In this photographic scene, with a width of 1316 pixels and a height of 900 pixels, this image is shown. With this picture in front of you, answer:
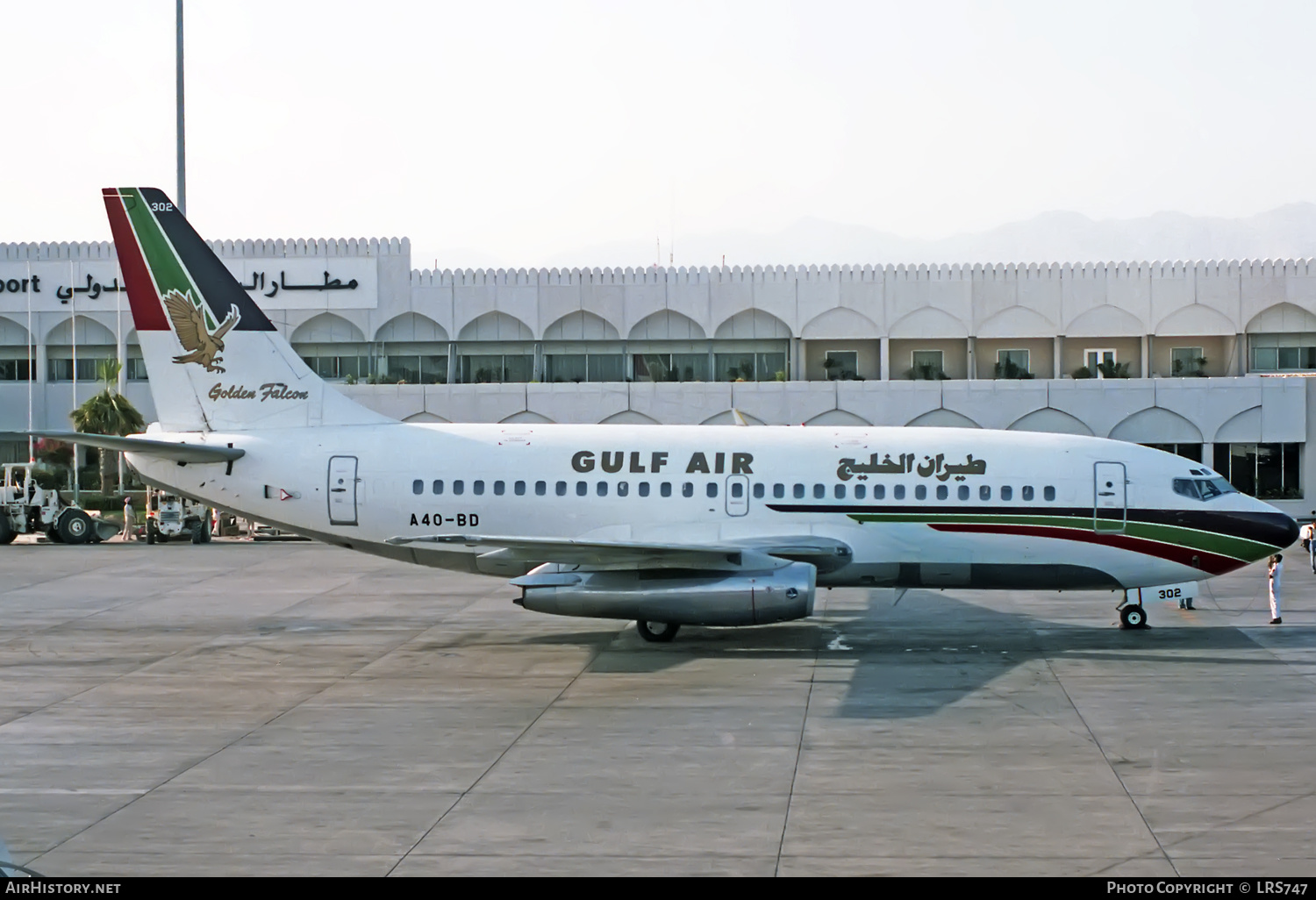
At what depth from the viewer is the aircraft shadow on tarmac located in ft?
66.7

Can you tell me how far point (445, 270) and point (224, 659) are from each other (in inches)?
1386

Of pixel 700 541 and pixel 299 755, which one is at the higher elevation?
pixel 700 541

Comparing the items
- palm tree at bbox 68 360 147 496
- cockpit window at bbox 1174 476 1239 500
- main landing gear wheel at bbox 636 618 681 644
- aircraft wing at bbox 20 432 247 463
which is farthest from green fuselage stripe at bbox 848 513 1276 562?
palm tree at bbox 68 360 147 496

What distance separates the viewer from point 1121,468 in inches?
953

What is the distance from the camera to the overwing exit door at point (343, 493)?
24906mm

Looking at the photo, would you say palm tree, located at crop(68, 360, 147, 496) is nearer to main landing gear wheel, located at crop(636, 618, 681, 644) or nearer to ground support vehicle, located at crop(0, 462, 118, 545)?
ground support vehicle, located at crop(0, 462, 118, 545)

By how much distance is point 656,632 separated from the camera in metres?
23.7

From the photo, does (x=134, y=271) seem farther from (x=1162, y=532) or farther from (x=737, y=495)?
(x=1162, y=532)

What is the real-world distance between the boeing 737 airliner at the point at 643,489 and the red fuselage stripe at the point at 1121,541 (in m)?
0.03

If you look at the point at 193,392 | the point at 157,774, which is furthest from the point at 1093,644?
the point at 193,392

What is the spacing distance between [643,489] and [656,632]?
2.65 meters

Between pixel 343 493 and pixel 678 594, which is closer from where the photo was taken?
pixel 678 594

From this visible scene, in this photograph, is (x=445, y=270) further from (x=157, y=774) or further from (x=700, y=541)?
(x=157, y=774)

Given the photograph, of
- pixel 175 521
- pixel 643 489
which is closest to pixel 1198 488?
pixel 643 489
